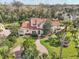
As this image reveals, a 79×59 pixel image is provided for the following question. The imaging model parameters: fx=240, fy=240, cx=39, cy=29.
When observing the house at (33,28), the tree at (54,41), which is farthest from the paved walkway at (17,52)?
the house at (33,28)

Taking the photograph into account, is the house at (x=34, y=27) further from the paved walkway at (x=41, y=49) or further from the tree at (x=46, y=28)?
the paved walkway at (x=41, y=49)

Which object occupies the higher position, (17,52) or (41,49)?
(17,52)

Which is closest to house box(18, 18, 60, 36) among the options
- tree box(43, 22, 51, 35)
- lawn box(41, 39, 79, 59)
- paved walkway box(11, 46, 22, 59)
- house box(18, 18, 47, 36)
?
house box(18, 18, 47, 36)

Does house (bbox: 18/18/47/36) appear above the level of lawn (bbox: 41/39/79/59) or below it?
below

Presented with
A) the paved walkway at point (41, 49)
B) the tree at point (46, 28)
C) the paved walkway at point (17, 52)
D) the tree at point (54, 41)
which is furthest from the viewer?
the tree at point (46, 28)

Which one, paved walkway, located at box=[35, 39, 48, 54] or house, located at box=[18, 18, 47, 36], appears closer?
paved walkway, located at box=[35, 39, 48, 54]

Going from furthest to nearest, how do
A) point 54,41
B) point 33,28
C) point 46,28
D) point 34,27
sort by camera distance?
1. point 34,27
2. point 33,28
3. point 46,28
4. point 54,41

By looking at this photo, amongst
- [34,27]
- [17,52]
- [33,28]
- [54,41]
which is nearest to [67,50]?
[54,41]

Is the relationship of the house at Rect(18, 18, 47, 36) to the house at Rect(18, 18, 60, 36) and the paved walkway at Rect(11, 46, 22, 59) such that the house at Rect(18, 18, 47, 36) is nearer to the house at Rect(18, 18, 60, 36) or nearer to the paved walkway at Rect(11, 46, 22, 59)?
the house at Rect(18, 18, 60, 36)

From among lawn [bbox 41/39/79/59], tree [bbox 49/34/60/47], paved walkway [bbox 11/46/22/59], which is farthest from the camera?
tree [bbox 49/34/60/47]

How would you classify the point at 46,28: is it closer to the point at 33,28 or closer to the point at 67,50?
the point at 33,28

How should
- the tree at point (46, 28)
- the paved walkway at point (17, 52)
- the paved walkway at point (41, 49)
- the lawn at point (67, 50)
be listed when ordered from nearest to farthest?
the paved walkway at point (17, 52), the lawn at point (67, 50), the paved walkway at point (41, 49), the tree at point (46, 28)
